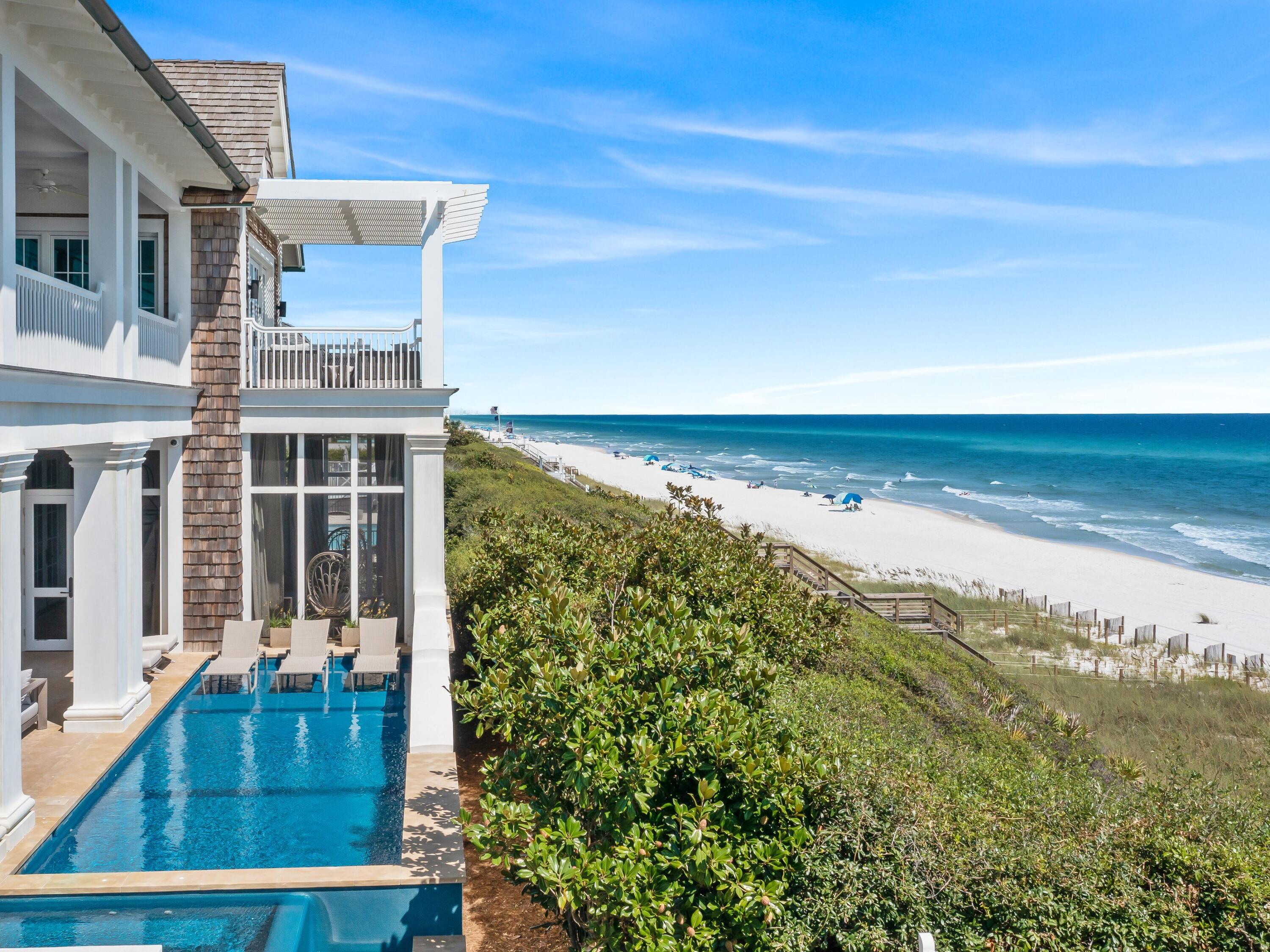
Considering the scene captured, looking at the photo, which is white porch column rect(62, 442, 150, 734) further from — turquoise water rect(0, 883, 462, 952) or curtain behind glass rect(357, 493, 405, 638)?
curtain behind glass rect(357, 493, 405, 638)

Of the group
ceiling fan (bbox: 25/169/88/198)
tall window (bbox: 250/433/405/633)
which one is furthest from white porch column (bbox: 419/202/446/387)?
ceiling fan (bbox: 25/169/88/198)

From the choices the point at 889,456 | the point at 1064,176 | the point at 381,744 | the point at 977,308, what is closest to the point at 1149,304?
the point at 977,308

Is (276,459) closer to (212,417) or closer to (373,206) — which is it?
(212,417)

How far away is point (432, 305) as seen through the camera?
1143 cm

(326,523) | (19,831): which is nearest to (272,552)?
(326,523)

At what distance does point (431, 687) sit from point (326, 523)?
4.90 metres

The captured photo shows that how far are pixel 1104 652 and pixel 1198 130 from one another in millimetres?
22131

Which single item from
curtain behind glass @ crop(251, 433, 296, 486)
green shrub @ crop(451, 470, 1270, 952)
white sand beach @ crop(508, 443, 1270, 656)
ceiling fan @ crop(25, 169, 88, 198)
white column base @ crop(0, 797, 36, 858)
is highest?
ceiling fan @ crop(25, 169, 88, 198)

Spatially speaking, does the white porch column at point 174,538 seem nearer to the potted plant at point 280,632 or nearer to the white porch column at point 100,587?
the potted plant at point 280,632

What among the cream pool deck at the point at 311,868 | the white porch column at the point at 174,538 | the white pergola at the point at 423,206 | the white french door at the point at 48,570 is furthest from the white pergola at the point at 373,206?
the cream pool deck at the point at 311,868

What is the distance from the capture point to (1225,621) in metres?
24.4

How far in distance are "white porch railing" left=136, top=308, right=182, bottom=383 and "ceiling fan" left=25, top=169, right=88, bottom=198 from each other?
197 cm

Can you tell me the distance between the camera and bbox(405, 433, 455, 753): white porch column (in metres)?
8.04

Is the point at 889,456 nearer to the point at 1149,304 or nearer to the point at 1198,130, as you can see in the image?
the point at 1149,304
